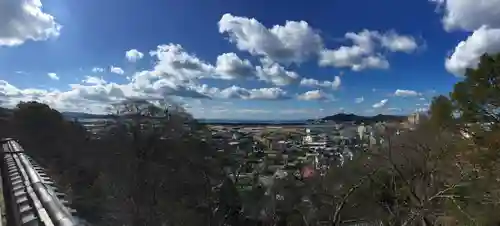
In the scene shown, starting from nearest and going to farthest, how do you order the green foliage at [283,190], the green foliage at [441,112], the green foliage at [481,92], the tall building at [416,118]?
the green foliage at [283,190] → the green foliage at [481,92] → the green foliage at [441,112] → the tall building at [416,118]

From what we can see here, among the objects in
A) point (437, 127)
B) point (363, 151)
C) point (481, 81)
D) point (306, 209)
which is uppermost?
point (481, 81)

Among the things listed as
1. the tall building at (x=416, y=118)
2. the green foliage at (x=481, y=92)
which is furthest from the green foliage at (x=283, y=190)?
the tall building at (x=416, y=118)

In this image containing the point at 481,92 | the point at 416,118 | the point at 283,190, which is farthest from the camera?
the point at 283,190

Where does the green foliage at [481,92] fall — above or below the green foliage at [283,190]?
above

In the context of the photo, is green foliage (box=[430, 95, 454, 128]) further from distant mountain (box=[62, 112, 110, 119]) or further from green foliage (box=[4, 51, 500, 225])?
distant mountain (box=[62, 112, 110, 119])

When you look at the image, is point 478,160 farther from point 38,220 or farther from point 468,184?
point 38,220

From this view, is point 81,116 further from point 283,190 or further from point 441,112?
point 441,112

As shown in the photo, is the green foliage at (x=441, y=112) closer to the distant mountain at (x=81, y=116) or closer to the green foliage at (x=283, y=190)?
the green foliage at (x=283, y=190)

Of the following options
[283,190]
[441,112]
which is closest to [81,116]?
[283,190]

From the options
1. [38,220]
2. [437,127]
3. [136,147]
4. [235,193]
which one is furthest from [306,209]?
[38,220]

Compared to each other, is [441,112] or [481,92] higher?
[481,92]

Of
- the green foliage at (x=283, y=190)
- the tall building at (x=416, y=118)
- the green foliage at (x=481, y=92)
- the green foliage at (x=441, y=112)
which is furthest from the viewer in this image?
the tall building at (x=416, y=118)
